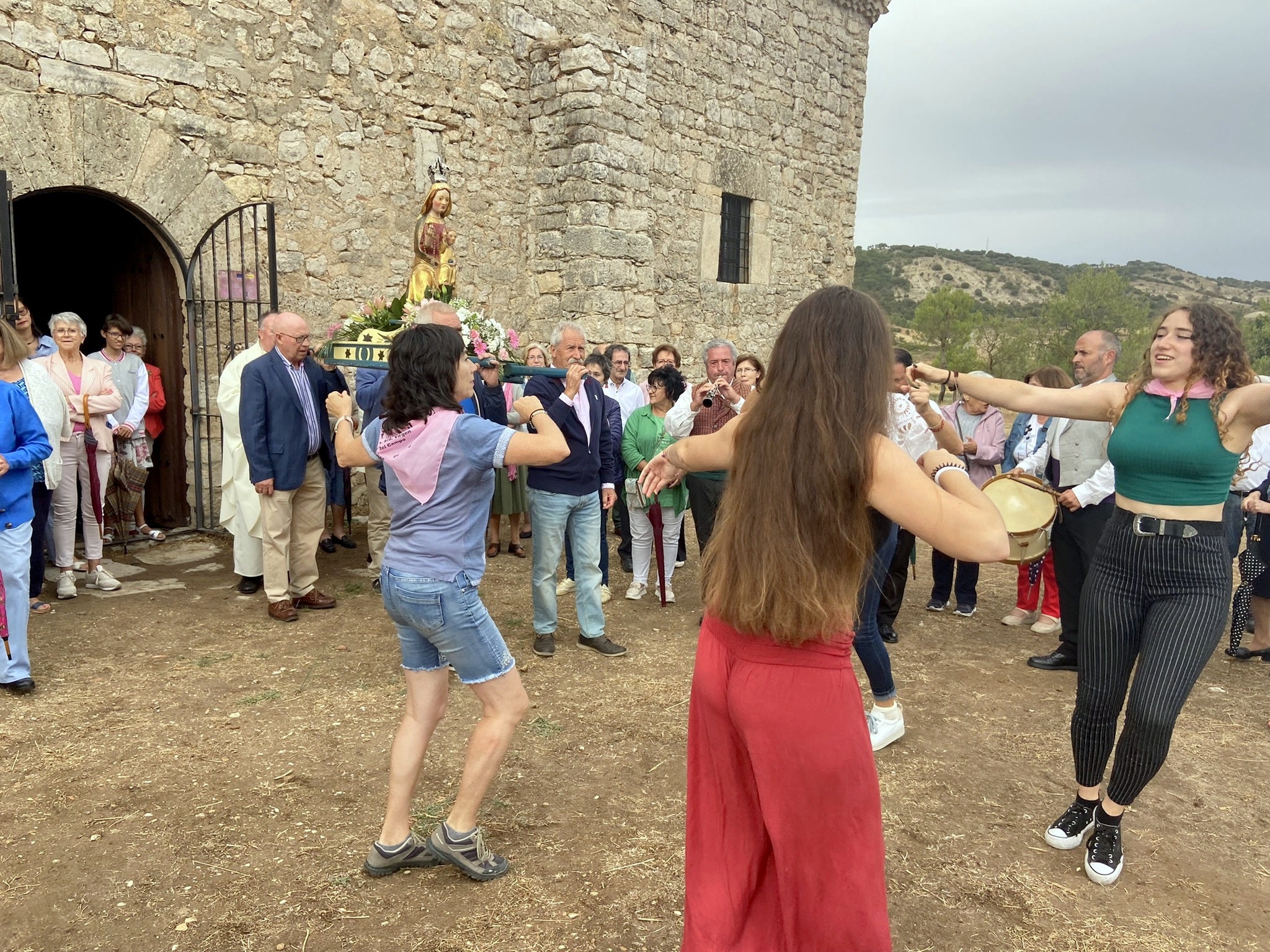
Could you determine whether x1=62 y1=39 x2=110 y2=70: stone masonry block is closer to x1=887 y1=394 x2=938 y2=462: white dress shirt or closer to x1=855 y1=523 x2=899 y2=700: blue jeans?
x1=887 y1=394 x2=938 y2=462: white dress shirt

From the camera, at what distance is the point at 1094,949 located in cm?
277

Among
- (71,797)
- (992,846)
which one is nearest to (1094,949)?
(992,846)

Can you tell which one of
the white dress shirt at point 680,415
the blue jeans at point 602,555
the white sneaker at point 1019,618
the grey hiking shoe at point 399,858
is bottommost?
the white sneaker at point 1019,618

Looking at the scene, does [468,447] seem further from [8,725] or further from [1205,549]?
[8,725]

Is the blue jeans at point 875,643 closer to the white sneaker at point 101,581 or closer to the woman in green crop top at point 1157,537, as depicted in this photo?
the woman in green crop top at point 1157,537

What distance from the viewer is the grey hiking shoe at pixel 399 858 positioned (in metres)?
2.98

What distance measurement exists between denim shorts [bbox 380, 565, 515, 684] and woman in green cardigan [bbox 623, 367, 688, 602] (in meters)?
3.37

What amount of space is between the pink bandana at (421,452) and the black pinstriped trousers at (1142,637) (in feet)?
7.85

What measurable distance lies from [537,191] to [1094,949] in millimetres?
8284

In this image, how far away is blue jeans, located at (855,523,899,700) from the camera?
3697 mm

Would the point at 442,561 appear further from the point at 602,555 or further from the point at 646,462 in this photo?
the point at 602,555

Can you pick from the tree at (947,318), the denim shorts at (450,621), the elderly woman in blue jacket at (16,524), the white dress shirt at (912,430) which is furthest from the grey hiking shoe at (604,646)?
the tree at (947,318)

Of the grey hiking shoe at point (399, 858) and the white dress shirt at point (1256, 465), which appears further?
the white dress shirt at point (1256, 465)

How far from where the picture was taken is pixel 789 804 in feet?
6.42
